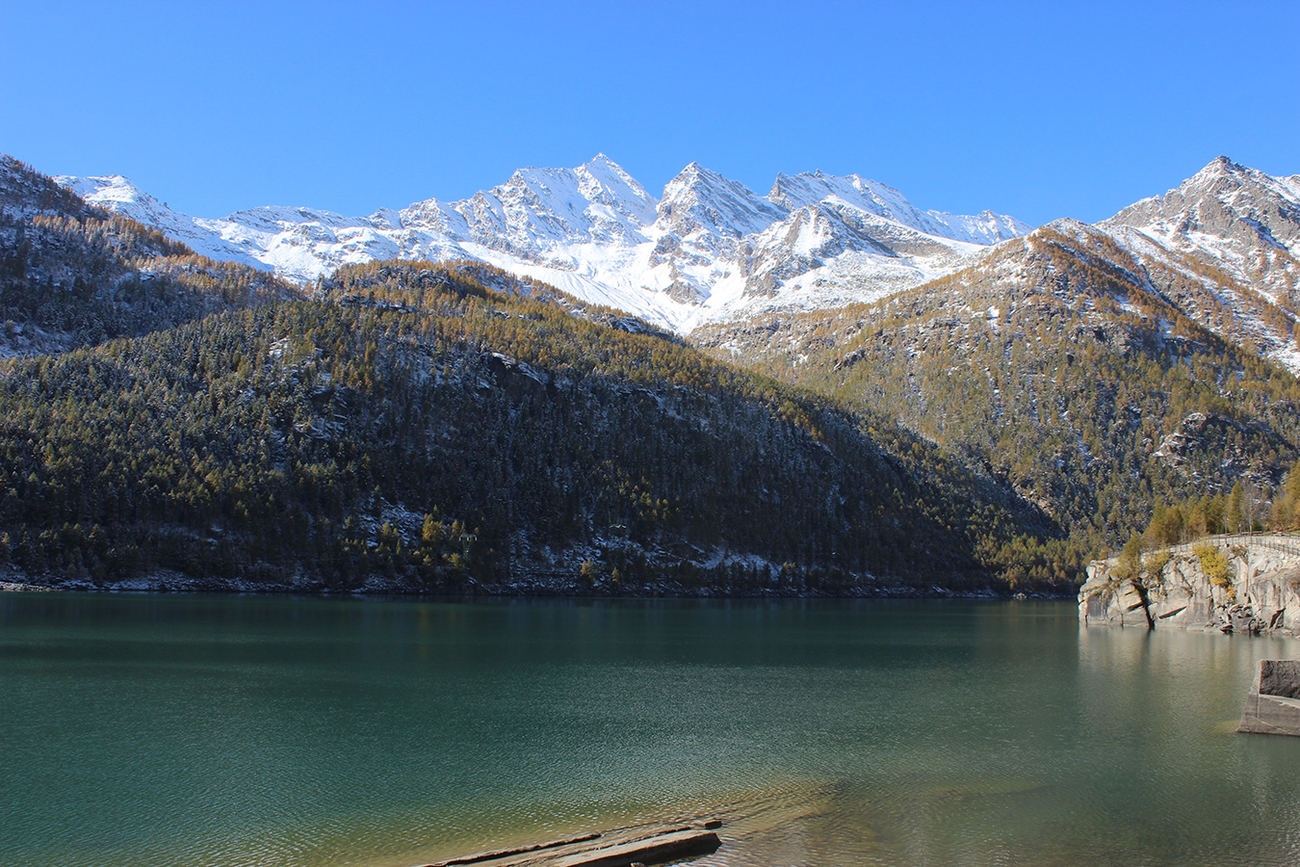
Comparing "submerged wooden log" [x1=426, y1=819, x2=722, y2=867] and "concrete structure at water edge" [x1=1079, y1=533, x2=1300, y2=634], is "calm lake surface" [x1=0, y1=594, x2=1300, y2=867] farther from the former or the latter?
"concrete structure at water edge" [x1=1079, y1=533, x2=1300, y2=634]

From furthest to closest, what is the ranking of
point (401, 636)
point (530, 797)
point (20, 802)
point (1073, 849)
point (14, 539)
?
1. point (14, 539)
2. point (401, 636)
3. point (530, 797)
4. point (20, 802)
5. point (1073, 849)

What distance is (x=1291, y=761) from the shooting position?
36.8 m

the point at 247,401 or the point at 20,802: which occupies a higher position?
the point at 247,401

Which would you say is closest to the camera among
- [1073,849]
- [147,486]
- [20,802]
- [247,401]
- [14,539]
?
[1073,849]

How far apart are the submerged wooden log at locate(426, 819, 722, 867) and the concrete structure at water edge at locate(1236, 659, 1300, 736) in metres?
29.1

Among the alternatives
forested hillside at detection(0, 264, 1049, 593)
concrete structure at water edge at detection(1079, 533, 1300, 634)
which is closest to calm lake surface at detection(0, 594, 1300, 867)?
concrete structure at water edge at detection(1079, 533, 1300, 634)

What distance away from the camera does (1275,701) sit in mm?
41125

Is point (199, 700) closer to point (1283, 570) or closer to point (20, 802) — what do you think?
point (20, 802)

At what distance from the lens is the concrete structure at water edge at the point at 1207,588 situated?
93438mm

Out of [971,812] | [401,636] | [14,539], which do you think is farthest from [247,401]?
[971,812]

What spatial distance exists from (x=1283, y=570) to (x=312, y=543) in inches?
5172

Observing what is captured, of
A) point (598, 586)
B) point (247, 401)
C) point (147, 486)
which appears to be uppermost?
point (247, 401)

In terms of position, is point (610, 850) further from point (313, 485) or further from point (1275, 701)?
point (313, 485)

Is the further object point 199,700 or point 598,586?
point 598,586
